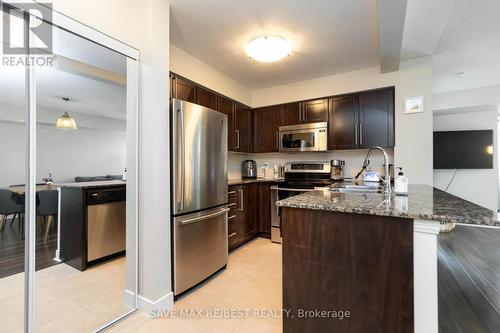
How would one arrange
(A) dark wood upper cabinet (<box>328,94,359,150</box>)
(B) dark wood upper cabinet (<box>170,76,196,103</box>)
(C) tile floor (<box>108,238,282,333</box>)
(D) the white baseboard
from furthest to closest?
1. (A) dark wood upper cabinet (<box>328,94,359,150</box>)
2. (B) dark wood upper cabinet (<box>170,76,196,103</box>)
3. (D) the white baseboard
4. (C) tile floor (<box>108,238,282,333</box>)

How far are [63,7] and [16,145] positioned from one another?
3.07ft

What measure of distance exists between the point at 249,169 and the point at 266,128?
0.82 meters

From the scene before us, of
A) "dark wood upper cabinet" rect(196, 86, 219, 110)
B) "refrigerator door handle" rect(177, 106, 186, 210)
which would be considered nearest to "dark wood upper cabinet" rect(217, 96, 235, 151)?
"dark wood upper cabinet" rect(196, 86, 219, 110)

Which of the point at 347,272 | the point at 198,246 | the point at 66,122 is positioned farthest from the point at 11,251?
the point at 347,272

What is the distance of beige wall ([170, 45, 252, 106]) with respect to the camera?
8.89 feet

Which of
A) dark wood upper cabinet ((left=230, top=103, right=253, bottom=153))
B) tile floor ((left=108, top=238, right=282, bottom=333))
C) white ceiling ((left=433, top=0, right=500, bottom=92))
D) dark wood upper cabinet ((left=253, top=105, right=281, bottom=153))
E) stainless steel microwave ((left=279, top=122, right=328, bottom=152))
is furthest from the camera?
dark wood upper cabinet ((left=253, top=105, right=281, bottom=153))

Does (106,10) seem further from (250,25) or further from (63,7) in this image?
(250,25)

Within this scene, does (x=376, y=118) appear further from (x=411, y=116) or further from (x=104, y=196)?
(x=104, y=196)

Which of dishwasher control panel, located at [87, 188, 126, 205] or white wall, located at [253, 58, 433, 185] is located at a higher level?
white wall, located at [253, 58, 433, 185]

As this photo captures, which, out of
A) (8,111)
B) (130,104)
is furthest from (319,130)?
(8,111)

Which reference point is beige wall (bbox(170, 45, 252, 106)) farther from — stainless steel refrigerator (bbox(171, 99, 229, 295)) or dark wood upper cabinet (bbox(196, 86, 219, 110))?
stainless steel refrigerator (bbox(171, 99, 229, 295))

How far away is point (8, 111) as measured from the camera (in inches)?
51.5

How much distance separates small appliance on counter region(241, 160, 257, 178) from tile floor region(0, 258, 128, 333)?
258 centimetres

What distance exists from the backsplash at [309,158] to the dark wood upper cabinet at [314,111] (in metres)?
0.61
